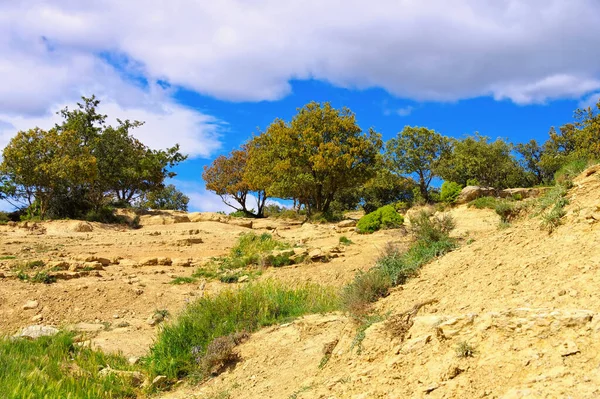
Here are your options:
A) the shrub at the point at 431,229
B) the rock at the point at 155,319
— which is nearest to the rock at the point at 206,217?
the rock at the point at 155,319

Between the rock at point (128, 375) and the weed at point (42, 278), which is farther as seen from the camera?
the weed at point (42, 278)

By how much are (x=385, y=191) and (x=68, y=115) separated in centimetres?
2387

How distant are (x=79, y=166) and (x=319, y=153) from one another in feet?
42.3

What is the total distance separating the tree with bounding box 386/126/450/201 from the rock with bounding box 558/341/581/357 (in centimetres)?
2875

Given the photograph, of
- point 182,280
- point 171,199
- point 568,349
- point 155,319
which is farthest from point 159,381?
point 171,199

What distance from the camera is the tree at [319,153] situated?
2694 cm

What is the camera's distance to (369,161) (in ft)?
92.6

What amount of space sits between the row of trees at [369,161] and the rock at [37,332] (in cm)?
1921

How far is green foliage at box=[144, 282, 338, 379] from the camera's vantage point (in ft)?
21.4

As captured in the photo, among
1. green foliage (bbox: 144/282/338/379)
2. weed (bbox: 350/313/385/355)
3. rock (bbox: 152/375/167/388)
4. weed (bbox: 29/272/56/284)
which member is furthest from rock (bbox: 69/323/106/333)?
weed (bbox: 350/313/385/355)

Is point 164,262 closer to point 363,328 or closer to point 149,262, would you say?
point 149,262

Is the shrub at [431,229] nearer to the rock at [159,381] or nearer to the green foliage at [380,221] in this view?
the rock at [159,381]

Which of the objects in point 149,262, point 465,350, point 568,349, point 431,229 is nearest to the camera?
point 568,349

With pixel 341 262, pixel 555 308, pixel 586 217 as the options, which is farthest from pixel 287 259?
A: pixel 555 308
